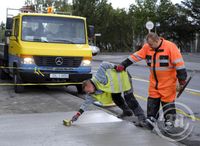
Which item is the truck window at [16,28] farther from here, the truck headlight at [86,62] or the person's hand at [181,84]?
the person's hand at [181,84]

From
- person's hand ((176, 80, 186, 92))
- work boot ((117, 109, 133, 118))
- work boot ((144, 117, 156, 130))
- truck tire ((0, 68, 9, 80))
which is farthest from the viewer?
truck tire ((0, 68, 9, 80))

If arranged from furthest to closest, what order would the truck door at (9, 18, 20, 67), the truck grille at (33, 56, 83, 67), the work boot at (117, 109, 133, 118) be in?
the truck door at (9, 18, 20, 67) → the truck grille at (33, 56, 83, 67) → the work boot at (117, 109, 133, 118)

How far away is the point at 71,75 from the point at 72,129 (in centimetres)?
521

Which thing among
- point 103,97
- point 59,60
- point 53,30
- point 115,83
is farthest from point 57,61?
point 115,83

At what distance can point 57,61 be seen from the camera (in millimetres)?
12805

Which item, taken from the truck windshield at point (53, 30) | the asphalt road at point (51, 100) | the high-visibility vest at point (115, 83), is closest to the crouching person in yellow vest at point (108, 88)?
the high-visibility vest at point (115, 83)

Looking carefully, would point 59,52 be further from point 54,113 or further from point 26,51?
point 54,113

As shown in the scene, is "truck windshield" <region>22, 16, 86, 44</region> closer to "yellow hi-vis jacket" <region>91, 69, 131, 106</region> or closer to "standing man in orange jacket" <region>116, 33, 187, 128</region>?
"yellow hi-vis jacket" <region>91, 69, 131, 106</region>

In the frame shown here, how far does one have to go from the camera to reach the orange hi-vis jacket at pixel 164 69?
7305 mm

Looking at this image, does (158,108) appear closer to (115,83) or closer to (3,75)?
(115,83)

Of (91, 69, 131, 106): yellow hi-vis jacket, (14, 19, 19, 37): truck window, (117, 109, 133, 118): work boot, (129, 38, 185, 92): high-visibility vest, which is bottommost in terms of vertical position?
(117, 109, 133, 118): work boot

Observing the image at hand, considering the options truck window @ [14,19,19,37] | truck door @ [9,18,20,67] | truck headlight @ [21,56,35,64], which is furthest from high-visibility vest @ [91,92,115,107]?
truck window @ [14,19,19,37]

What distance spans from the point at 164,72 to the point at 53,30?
669 cm

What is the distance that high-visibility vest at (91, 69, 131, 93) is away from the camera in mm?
8125
